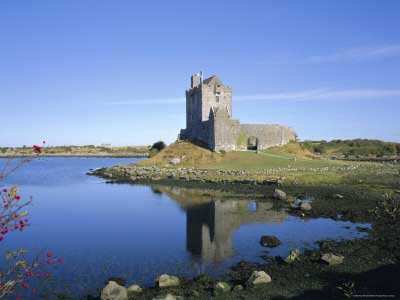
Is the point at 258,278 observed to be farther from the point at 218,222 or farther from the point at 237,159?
the point at 237,159

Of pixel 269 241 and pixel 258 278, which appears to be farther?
pixel 269 241

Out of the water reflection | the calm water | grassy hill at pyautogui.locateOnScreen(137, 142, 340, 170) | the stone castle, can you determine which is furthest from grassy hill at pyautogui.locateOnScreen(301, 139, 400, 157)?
the calm water

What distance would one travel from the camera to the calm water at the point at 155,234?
64.6 feet

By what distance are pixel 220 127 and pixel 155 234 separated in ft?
145

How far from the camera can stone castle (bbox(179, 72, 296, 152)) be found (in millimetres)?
70250

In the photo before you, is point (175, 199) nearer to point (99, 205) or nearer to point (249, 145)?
point (99, 205)

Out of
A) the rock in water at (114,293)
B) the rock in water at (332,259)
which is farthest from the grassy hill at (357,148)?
the rock in water at (114,293)

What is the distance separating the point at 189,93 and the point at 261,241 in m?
61.7

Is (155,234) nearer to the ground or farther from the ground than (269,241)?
nearer to the ground

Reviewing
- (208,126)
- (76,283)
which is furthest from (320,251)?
(208,126)

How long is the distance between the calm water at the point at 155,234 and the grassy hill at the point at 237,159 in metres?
21.4

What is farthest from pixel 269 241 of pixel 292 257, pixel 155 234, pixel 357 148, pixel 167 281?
pixel 357 148

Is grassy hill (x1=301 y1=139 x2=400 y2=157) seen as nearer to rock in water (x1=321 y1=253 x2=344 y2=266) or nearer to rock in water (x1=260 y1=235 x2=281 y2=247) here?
rock in water (x1=260 y1=235 x2=281 y2=247)

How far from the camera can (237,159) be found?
6644cm
